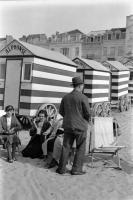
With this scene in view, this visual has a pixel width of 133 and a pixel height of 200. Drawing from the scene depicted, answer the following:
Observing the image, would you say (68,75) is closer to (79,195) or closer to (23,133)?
(23,133)

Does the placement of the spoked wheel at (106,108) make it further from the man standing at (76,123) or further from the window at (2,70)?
the man standing at (76,123)

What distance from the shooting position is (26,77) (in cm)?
903

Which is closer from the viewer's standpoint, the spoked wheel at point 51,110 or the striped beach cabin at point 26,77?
the striped beach cabin at point 26,77

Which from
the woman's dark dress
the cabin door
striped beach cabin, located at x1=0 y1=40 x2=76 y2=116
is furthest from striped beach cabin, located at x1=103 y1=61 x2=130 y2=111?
the woman's dark dress

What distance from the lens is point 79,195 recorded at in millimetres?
4359

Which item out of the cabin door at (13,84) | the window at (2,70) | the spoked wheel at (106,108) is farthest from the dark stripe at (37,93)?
the spoked wheel at (106,108)

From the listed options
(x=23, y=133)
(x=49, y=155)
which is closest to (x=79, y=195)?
(x=49, y=155)

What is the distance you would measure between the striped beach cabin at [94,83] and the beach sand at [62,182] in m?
6.04

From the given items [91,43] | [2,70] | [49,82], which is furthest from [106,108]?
[91,43]

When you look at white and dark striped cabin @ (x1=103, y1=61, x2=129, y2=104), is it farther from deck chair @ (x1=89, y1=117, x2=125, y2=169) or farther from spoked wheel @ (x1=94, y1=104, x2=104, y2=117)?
deck chair @ (x1=89, y1=117, x2=125, y2=169)

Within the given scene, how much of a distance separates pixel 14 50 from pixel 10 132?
12.2 ft

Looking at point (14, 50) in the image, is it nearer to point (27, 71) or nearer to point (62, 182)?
point (27, 71)

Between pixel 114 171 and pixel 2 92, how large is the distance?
191 inches

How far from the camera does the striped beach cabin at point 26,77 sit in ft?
29.1
